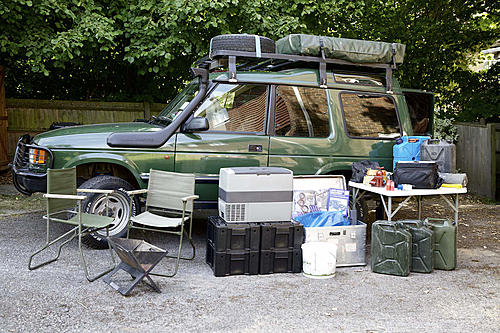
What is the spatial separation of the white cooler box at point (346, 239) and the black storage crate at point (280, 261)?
0.26 m

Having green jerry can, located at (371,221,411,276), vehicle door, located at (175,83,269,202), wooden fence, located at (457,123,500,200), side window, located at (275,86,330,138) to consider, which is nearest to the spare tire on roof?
vehicle door, located at (175,83,269,202)

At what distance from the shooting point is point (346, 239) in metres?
5.93

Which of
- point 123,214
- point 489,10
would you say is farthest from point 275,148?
point 489,10

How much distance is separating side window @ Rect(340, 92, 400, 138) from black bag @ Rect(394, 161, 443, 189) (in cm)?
104

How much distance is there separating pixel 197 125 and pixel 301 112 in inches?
56.4

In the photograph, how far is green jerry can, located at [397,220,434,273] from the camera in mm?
5668

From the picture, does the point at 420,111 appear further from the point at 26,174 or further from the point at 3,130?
the point at 3,130

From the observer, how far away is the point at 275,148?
6.59m

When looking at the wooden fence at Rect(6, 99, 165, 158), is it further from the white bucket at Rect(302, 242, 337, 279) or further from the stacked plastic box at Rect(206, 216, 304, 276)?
the white bucket at Rect(302, 242, 337, 279)

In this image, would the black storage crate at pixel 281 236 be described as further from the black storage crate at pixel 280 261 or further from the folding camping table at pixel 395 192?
the folding camping table at pixel 395 192

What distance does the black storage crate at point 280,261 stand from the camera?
5.61m

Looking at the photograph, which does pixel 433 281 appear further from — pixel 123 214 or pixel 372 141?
pixel 123 214

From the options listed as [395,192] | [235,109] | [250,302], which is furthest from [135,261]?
[395,192]

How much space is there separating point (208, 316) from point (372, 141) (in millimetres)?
3733
